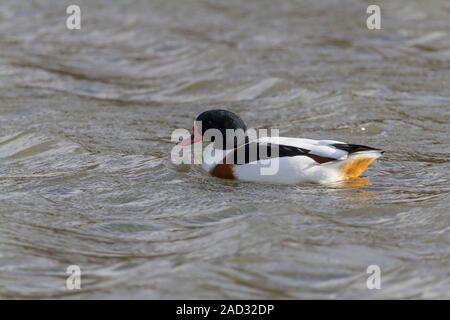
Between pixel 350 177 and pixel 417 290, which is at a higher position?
pixel 350 177

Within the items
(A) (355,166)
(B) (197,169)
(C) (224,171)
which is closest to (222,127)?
(C) (224,171)

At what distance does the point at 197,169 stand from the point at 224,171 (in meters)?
0.75

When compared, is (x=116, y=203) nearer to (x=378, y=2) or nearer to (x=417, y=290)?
(x=417, y=290)

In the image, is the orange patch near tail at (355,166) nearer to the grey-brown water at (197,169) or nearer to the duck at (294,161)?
the duck at (294,161)

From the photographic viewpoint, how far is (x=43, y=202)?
8336 millimetres

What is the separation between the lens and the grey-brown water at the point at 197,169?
22.4 ft

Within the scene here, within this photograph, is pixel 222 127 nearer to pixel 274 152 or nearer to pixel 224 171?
pixel 224 171

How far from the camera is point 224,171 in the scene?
877cm

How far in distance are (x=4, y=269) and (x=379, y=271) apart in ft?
8.98

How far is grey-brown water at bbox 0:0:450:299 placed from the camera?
22.4ft

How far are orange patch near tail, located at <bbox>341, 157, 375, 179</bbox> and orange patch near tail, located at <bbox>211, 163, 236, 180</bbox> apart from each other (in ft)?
3.34

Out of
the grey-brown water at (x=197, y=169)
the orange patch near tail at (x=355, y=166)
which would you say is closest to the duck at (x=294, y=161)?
the orange patch near tail at (x=355, y=166)

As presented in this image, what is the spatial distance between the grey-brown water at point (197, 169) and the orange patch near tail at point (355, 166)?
0.11 meters
